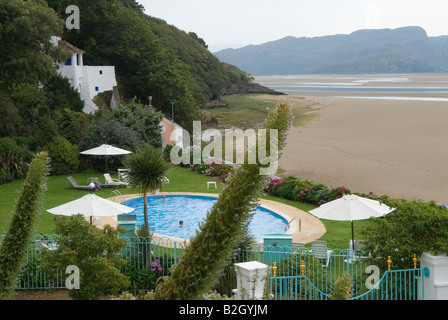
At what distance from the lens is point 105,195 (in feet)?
87.8

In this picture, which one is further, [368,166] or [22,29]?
[368,166]

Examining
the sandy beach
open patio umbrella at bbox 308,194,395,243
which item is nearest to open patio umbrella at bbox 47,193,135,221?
open patio umbrella at bbox 308,194,395,243

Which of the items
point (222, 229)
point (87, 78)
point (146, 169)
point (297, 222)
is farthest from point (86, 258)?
point (87, 78)

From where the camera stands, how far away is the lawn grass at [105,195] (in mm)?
19859

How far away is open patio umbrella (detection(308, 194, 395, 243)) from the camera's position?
638 inches

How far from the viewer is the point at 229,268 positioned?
13555 mm

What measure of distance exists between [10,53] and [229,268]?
20.8m

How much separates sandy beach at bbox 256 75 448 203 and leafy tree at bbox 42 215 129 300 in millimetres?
18685

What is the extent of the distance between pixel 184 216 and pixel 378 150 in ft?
65.3

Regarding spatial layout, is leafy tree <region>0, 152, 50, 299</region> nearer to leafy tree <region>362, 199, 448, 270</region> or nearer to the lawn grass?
leafy tree <region>362, 199, 448, 270</region>

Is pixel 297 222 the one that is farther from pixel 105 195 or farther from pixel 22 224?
pixel 22 224

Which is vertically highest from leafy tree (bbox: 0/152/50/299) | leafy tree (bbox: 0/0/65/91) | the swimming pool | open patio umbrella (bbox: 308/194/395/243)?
leafy tree (bbox: 0/0/65/91)
